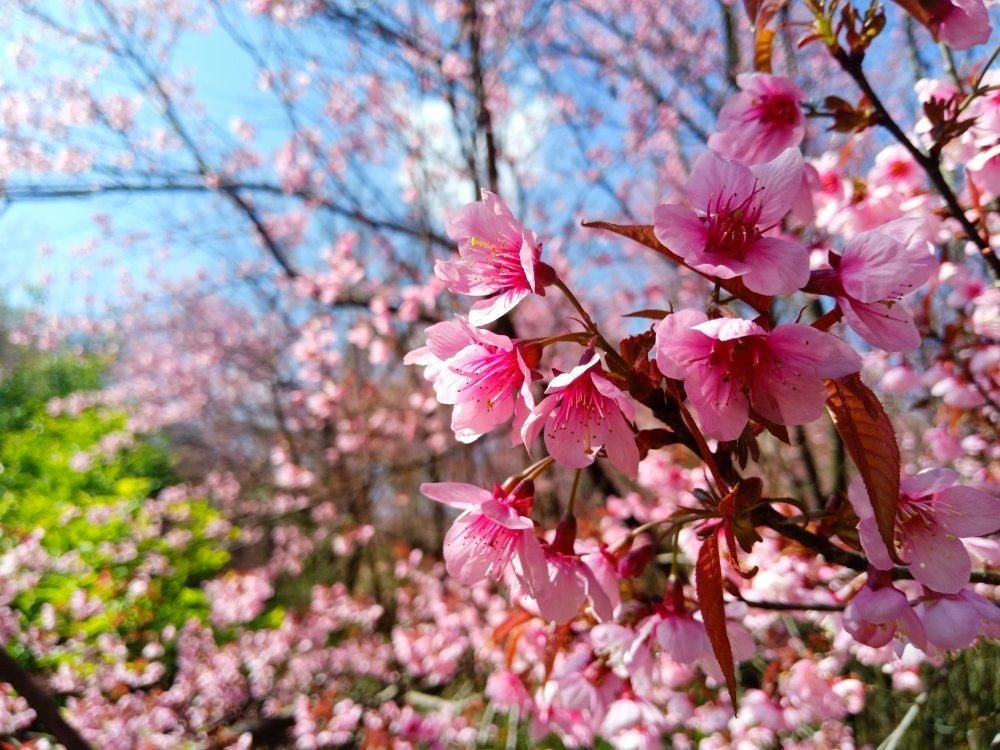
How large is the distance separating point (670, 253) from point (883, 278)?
0.66 feet

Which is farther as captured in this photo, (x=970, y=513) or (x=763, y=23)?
(x=763, y=23)

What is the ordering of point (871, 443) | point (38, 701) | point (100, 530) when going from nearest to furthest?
point (871, 443)
point (38, 701)
point (100, 530)

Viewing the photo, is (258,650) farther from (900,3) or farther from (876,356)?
(900,3)

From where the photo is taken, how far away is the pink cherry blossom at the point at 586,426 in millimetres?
625

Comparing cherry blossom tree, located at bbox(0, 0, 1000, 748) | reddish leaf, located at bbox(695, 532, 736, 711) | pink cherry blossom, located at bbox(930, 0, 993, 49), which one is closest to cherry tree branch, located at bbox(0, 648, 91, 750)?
cherry blossom tree, located at bbox(0, 0, 1000, 748)

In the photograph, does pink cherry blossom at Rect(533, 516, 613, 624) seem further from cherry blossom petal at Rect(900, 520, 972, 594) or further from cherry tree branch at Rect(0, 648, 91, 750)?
cherry tree branch at Rect(0, 648, 91, 750)

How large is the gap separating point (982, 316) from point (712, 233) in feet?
3.85

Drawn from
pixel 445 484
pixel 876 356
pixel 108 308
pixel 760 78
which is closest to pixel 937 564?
pixel 445 484

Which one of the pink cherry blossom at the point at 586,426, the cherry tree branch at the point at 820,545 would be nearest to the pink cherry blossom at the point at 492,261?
the pink cherry blossom at the point at 586,426

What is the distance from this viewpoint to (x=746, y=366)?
1.91ft

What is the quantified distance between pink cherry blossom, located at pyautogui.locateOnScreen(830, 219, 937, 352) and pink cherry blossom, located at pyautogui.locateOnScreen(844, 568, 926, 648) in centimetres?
26

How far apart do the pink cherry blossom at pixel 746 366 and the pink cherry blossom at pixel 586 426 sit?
79 mm

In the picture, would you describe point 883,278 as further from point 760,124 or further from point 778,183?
point 760,124

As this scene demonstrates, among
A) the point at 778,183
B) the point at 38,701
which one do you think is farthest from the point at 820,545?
the point at 38,701
